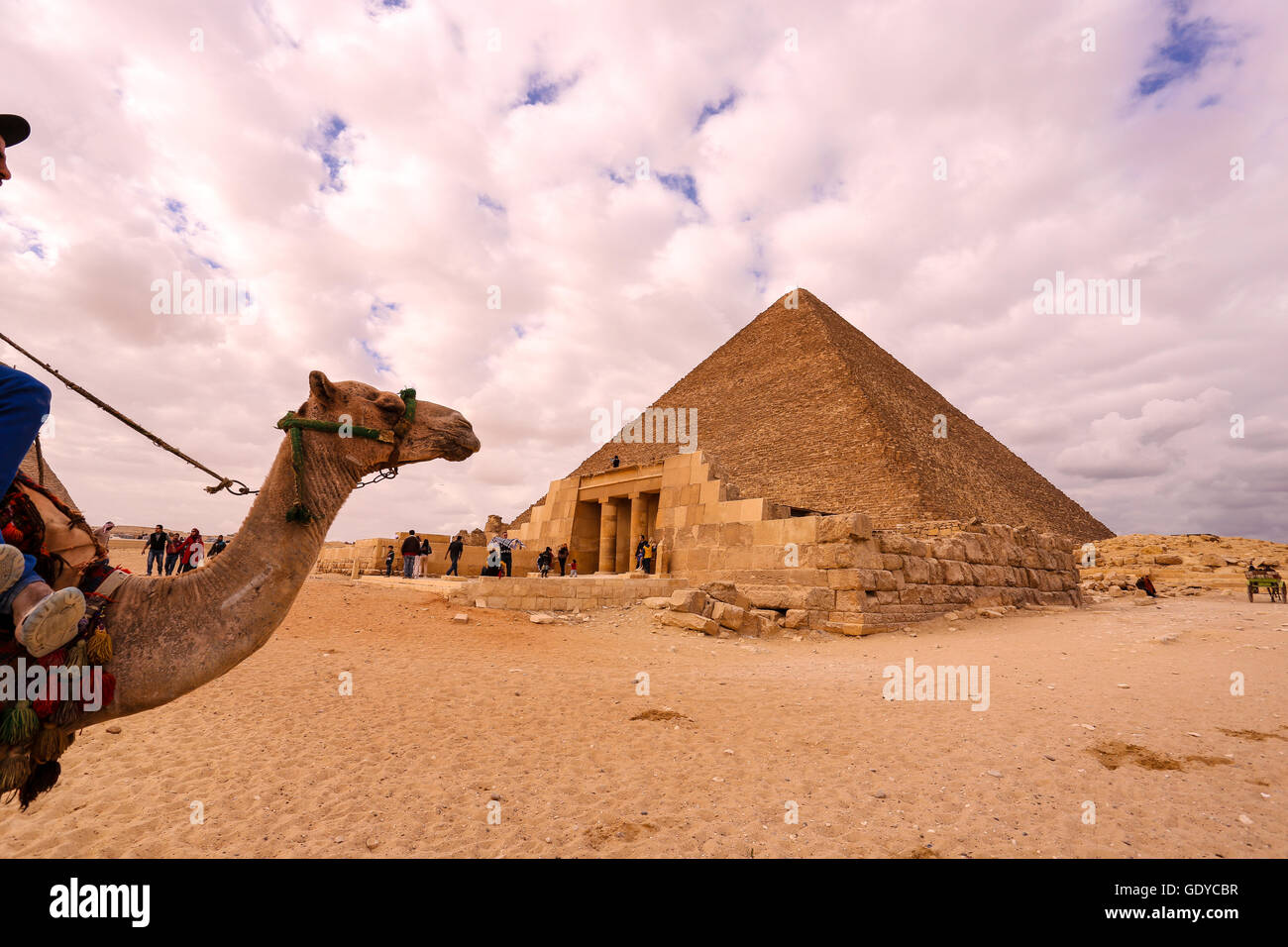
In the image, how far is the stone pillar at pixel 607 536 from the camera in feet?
61.3

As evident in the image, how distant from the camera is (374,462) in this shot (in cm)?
249

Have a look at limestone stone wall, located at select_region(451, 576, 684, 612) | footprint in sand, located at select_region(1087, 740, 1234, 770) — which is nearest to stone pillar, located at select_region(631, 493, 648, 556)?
limestone stone wall, located at select_region(451, 576, 684, 612)

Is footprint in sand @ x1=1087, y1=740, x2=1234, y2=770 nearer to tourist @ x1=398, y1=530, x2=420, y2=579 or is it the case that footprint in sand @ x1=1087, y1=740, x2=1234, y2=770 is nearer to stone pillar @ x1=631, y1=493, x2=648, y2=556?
stone pillar @ x1=631, y1=493, x2=648, y2=556

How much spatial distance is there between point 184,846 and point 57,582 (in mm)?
1886

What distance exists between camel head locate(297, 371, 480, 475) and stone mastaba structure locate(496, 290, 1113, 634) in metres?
10.5

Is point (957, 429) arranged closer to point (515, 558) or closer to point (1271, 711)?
point (515, 558)

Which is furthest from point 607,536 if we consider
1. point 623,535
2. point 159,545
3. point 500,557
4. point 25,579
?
point 25,579

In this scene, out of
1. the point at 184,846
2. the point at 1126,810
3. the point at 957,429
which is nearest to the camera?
the point at 184,846

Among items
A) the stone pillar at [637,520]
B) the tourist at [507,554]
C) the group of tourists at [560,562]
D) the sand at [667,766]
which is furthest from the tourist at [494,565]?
the sand at [667,766]

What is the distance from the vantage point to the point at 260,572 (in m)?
2.13

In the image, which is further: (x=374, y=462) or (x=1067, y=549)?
(x=1067, y=549)

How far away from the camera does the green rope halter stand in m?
2.25

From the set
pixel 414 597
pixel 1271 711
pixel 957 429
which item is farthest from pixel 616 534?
pixel 957 429

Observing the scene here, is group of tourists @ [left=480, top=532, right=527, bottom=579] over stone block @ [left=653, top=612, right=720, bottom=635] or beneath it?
over
